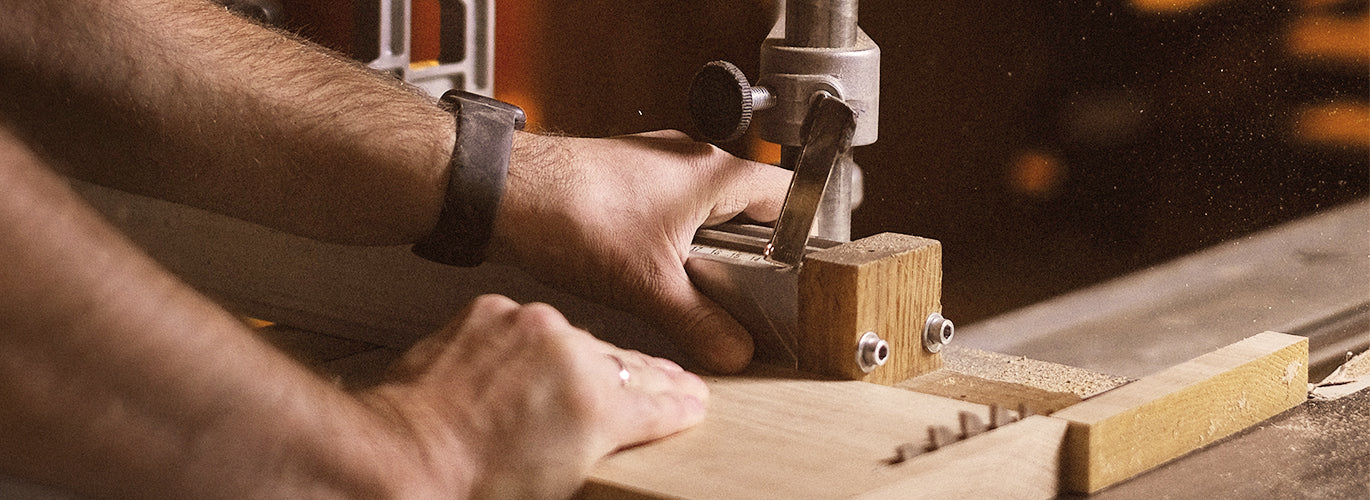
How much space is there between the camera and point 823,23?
933mm

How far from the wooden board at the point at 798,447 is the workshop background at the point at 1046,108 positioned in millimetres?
657

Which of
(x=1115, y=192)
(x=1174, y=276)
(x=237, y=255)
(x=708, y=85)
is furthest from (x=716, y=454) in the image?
(x=1115, y=192)

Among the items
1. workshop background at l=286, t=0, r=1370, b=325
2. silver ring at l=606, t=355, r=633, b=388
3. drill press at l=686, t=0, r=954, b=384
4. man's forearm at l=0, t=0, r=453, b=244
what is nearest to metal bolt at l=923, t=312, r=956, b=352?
drill press at l=686, t=0, r=954, b=384

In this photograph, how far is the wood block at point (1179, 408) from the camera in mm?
761

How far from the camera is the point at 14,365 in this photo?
0.59 metres

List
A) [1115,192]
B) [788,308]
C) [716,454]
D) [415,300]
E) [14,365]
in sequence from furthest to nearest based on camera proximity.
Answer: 1. [1115,192]
2. [415,300]
3. [788,308]
4. [716,454]
5. [14,365]

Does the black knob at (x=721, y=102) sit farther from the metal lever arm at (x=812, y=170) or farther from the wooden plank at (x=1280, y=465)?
the wooden plank at (x=1280, y=465)

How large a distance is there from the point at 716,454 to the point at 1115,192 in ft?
3.23

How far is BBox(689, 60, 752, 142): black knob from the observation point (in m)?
0.91

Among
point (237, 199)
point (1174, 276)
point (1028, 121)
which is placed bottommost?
point (1174, 276)

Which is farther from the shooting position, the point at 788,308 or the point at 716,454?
the point at 788,308

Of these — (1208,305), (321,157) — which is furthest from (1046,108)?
(321,157)

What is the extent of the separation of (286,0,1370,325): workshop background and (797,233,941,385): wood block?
0.57 m

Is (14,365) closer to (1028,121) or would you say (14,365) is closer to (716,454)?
(716,454)
